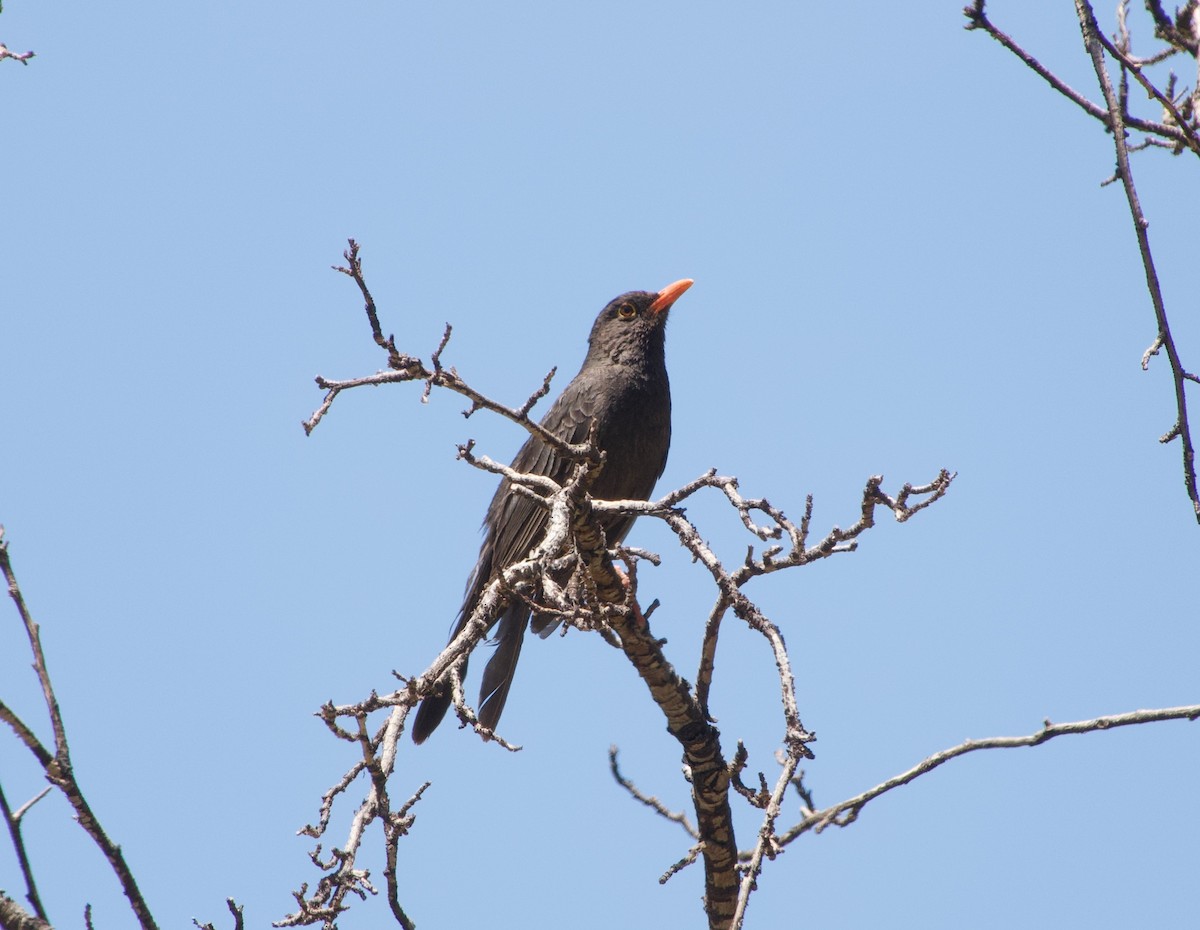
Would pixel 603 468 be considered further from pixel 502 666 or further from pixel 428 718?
pixel 428 718

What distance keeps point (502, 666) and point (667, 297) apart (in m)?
2.68

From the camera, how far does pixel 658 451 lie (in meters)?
6.81

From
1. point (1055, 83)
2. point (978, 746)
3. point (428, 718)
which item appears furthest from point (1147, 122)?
point (428, 718)

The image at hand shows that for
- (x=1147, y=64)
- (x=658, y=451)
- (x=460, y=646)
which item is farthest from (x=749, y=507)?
(x=658, y=451)

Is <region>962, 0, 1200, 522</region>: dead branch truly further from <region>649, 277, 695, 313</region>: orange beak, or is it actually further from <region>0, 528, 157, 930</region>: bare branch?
<region>649, 277, 695, 313</region>: orange beak

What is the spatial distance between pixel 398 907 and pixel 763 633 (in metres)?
1.25

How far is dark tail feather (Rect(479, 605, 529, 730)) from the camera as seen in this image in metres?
6.34

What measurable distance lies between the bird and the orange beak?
0.16 m

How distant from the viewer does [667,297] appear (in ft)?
25.4

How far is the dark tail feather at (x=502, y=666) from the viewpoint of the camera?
634 cm

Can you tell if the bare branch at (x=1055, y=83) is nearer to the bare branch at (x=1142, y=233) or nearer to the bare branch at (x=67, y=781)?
the bare branch at (x=1142, y=233)

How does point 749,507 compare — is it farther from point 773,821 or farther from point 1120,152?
point 1120,152

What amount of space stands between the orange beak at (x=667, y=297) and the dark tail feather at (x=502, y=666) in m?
2.29

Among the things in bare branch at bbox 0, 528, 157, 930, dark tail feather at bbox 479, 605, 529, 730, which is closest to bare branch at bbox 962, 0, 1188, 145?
bare branch at bbox 0, 528, 157, 930
